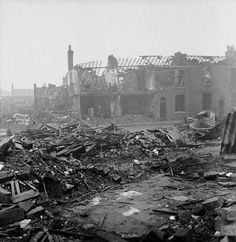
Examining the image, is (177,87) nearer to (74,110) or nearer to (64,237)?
(74,110)

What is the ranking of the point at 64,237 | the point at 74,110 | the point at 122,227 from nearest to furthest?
the point at 64,237
the point at 122,227
the point at 74,110

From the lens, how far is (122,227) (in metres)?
6.50

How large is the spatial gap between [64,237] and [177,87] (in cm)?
3268

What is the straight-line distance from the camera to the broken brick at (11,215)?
6379 millimetres

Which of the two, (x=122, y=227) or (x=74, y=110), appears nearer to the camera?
(x=122, y=227)

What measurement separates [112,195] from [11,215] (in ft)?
10.6

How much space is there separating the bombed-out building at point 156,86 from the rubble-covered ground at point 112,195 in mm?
21219

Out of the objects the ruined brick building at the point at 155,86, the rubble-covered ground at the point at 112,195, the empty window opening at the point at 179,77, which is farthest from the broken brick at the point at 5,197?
the empty window opening at the point at 179,77

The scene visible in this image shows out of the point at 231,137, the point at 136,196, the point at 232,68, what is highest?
the point at 232,68

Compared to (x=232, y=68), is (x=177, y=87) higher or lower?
lower

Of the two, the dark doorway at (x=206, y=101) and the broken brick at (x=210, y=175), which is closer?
the broken brick at (x=210, y=175)

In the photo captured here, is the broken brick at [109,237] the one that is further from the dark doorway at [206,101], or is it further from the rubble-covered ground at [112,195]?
the dark doorway at [206,101]

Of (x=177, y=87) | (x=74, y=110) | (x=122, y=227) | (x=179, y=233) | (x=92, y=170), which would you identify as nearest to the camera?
(x=179, y=233)

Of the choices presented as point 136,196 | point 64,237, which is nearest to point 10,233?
point 64,237
